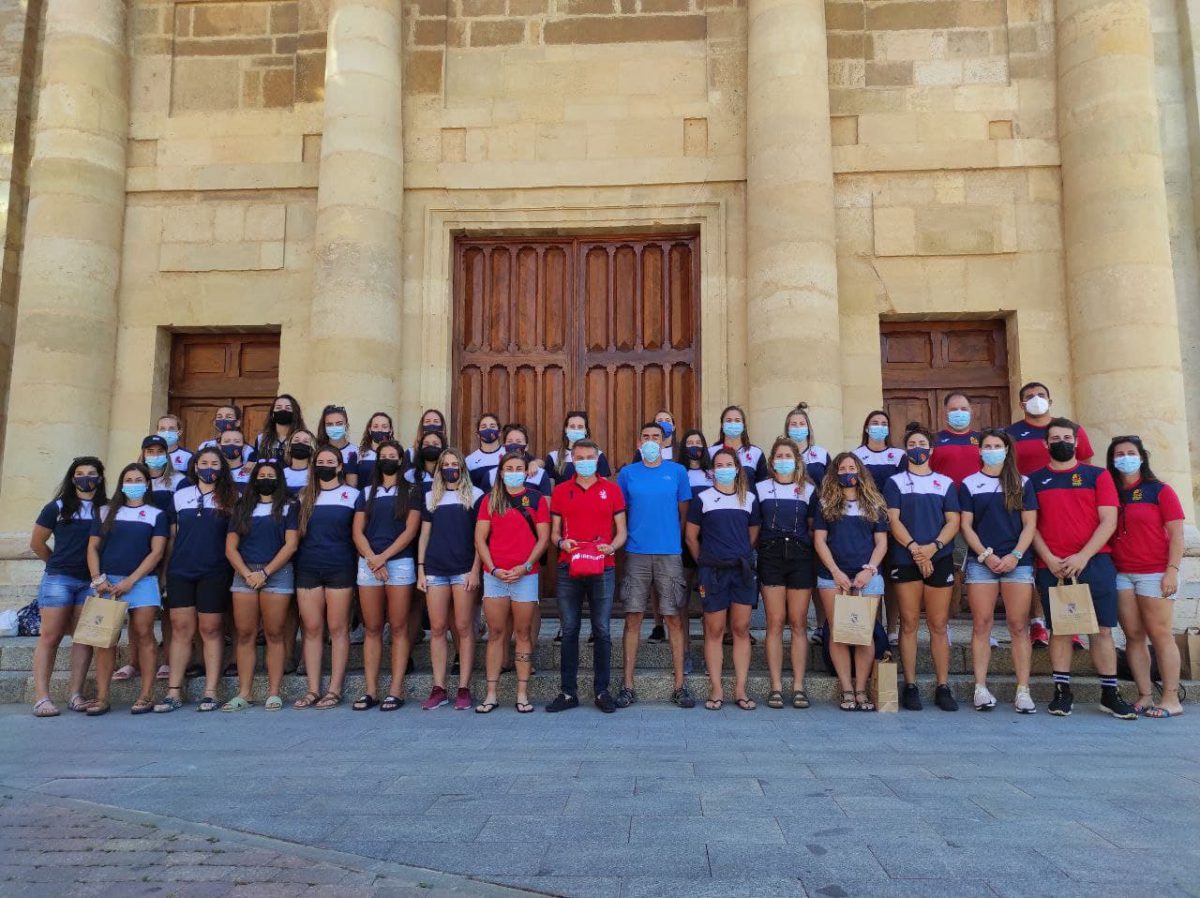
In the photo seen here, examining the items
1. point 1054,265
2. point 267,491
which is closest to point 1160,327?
point 1054,265

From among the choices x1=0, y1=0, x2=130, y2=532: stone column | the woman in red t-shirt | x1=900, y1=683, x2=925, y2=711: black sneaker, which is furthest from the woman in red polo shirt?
x1=0, y1=0, x2=130, y2=532: stone column

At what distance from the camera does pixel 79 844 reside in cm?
386

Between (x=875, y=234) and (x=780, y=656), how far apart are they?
19.2 ft

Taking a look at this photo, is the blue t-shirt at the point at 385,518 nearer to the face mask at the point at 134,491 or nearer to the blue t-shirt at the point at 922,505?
the face mask at the point at 134,491

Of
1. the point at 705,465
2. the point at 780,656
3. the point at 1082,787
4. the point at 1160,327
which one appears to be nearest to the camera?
the point at 1082,787

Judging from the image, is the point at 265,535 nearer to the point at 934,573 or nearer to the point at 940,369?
the point at 934,573

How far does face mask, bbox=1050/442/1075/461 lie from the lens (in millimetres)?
6930

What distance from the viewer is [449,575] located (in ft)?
23.1

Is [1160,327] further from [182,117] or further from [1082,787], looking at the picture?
[182,117]

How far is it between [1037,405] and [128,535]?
7.68m

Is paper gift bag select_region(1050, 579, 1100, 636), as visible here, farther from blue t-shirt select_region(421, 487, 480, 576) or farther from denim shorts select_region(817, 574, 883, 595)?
blue t-shirt select_region(421, 487, 480, 576)

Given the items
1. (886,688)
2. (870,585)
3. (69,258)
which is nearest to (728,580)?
(870,585)

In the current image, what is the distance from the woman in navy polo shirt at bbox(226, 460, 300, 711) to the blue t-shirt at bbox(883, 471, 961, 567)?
15.8 ft

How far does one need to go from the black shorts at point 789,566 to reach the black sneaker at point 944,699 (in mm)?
1251
